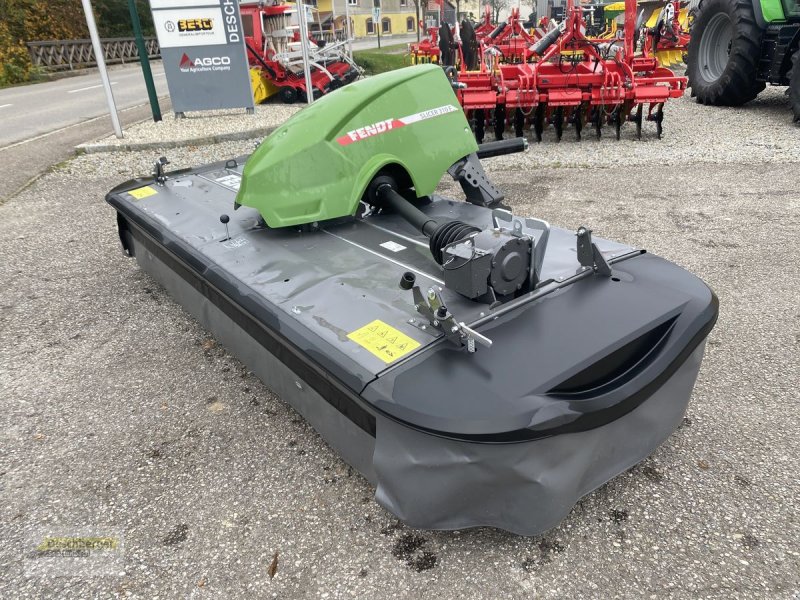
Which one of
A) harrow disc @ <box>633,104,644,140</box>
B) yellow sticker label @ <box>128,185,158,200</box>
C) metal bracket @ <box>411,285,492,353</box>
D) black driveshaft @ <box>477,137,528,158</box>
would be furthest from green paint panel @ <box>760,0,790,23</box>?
metal bracket @ <box>411,285,492,353</box>

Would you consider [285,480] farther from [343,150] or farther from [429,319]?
[343,150]

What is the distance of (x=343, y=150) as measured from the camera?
8.91ft

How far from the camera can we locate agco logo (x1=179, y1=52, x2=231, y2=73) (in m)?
8.30

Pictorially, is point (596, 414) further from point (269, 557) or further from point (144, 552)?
point (144, 552)

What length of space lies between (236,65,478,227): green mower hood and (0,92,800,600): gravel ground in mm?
878

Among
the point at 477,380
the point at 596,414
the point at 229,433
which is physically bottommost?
the point at 229,433

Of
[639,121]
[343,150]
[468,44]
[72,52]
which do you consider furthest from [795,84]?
[72,52]

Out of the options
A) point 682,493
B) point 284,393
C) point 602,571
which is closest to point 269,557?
point 284,393

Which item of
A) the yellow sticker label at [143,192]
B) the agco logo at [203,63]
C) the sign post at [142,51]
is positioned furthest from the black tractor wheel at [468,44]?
the yellow sticker label at [143,192]

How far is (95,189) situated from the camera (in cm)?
611

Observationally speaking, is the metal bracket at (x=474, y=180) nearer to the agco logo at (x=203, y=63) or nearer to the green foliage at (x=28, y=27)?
the agco logo at (x=203, y=63)

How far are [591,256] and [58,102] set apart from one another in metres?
13.5

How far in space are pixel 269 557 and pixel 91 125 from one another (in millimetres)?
9427

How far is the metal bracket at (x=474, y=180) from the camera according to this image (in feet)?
10.5
